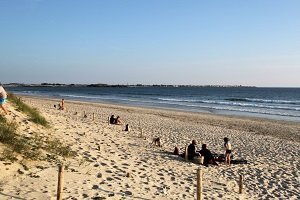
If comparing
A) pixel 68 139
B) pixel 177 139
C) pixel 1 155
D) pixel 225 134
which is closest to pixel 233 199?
pixel 1 155

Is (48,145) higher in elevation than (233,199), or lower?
higher

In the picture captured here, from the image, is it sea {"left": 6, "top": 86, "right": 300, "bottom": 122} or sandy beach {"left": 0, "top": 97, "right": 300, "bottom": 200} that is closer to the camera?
sandy beach {"left": 0, "top": 97, "right": 300, "bottom": 200}

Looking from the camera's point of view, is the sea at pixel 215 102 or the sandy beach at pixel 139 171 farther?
the sea at pixel 215 102

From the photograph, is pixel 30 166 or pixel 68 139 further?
pixel 68 139

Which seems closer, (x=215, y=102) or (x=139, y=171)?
(x=139, y=171)

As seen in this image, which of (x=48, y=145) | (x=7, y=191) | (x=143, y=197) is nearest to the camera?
(x=7, y=191)

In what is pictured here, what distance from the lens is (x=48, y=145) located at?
37.4 feet

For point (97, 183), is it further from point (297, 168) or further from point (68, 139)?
point (297, 168)

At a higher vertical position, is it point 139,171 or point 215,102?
point 139,171

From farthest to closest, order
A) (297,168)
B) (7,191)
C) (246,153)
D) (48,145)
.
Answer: (246,153) → (297,168) → (48,145) → (7,191)

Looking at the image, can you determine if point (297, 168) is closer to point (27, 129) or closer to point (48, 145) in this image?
point (48, 145)

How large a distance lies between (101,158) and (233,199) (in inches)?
177

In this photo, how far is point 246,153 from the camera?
1656 cm

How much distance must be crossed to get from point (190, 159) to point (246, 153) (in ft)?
12.6
